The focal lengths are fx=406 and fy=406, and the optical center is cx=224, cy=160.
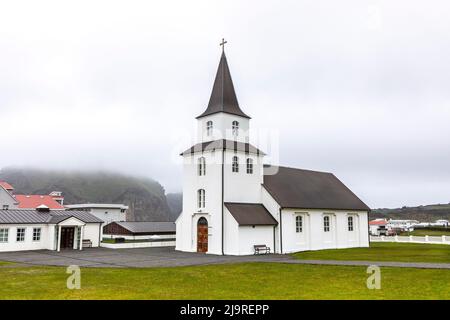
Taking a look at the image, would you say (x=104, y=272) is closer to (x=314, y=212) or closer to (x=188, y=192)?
(x=188, y=192)

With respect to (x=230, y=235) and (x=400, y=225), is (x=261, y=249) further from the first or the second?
(x=400, y=225)

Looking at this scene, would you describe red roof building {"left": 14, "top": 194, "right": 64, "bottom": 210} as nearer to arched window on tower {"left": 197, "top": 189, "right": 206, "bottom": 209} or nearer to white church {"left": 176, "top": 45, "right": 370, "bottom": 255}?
white church {"left": 176, "top": 45, "right": 370, "bottom": 255}

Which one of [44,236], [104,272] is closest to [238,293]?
[104,272]

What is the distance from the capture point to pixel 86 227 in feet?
127

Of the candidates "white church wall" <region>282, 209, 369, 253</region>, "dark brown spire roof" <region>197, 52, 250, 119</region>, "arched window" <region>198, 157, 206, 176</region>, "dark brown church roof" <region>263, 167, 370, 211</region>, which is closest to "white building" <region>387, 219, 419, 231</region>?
"dark brown church roof" <region>263, 167, 370, 211</region>

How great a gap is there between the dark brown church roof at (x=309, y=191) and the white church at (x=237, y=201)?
14 cm

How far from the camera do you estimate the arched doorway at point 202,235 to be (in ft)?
104

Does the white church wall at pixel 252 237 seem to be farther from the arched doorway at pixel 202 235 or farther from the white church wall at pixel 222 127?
the white church wall at pixel 222 127

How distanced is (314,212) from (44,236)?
23.5 metres

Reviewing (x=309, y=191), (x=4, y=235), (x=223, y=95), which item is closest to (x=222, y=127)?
(x=223, y=95)

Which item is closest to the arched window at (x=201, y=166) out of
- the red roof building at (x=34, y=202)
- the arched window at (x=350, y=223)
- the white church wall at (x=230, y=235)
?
the white church wall at (x=230, y=235)

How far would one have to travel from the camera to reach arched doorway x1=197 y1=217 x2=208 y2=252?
31.7 metres

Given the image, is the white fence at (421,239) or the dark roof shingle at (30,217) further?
the white fence at (421,239)
